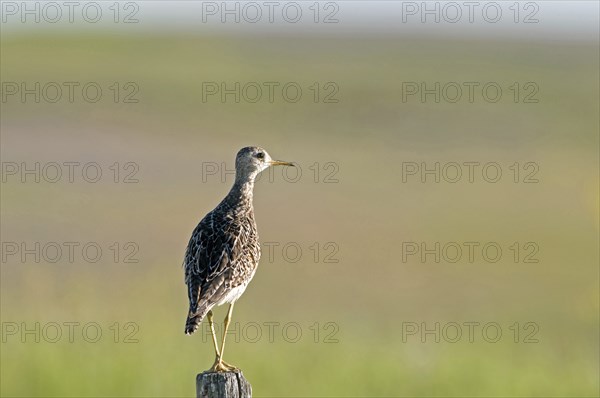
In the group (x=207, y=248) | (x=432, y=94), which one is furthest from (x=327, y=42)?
(x=207, y=248)

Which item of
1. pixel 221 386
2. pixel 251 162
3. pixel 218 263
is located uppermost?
pixel 251 162

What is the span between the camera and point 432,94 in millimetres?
59688

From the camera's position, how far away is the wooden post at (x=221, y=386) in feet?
25.4

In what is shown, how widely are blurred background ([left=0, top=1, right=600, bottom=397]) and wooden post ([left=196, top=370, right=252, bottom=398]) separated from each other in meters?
6.14

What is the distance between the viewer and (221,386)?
775 cm

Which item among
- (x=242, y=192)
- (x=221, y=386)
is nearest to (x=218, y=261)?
(x=242, y=192)

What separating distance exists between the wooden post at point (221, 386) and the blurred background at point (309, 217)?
6.14 m

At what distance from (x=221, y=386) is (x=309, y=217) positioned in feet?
76.3

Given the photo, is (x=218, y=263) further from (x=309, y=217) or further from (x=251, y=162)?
(x=309, y=217)

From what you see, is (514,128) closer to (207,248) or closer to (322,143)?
(322,143)

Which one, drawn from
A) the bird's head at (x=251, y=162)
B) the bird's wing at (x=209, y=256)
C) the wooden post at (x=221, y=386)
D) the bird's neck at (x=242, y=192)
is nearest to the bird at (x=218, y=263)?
the bird's wing at (x=209, y=256)

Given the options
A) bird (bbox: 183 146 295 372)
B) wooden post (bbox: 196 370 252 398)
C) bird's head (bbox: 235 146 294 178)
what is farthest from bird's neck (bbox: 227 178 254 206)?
wooden post (bbox: 196 370 252 398)

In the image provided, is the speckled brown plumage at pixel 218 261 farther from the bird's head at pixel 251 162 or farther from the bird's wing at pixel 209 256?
the bird's head at pixel 251 162

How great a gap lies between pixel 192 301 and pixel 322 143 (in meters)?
35.4
